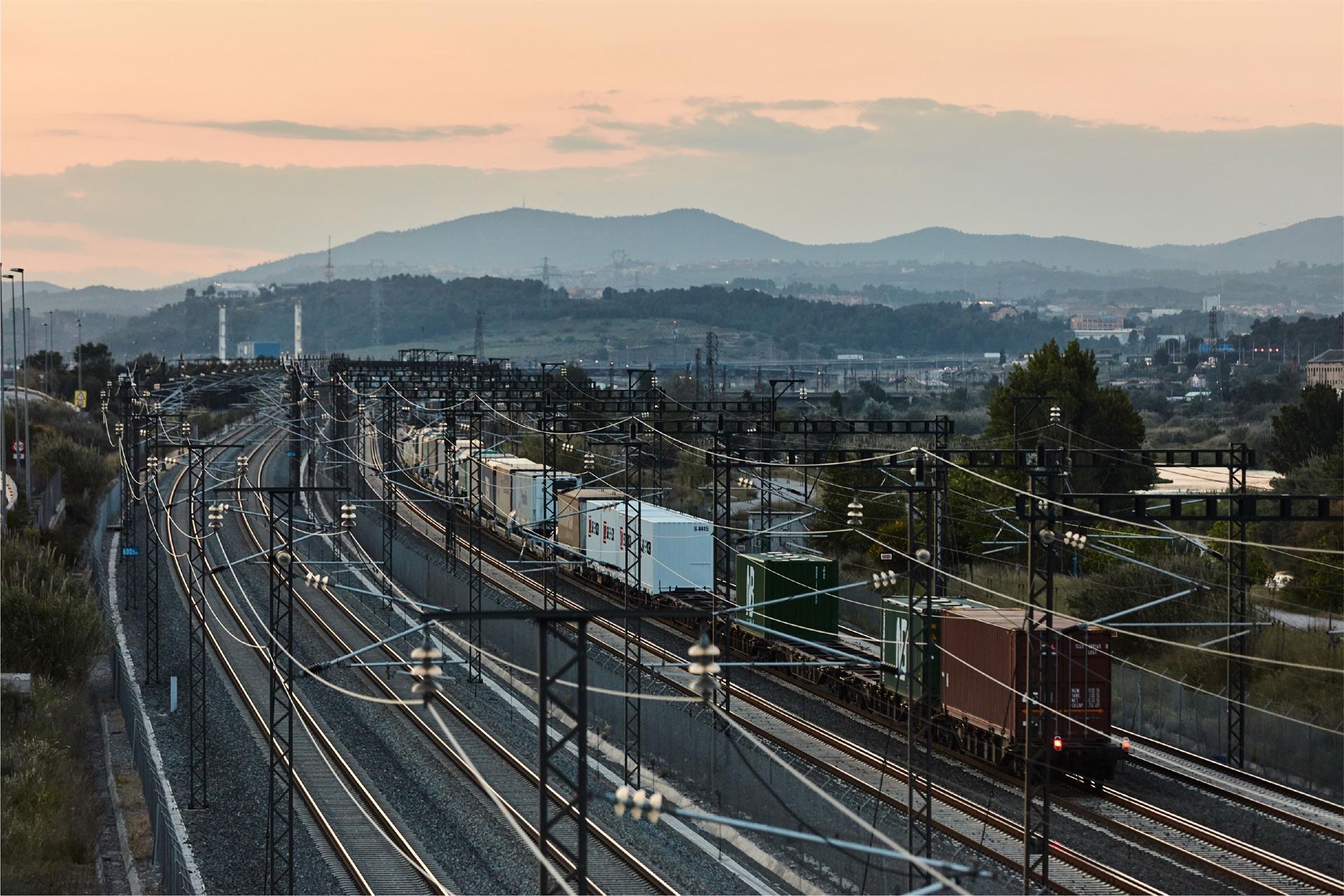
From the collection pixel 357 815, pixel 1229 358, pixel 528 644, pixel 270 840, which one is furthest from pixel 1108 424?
pixel 1229 358

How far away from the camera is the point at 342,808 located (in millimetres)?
25797

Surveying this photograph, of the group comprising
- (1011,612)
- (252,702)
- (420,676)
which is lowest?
(252,702)

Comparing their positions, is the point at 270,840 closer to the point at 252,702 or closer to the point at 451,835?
the point at 451,835

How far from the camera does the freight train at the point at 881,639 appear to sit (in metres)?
25.2

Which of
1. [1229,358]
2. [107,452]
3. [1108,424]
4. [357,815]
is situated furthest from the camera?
[1229,358]

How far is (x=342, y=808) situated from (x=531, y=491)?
28.4 meters

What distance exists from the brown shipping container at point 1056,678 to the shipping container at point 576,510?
65.1 ft

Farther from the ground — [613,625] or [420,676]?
[420,676]

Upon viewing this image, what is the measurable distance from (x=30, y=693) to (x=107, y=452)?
61.7 metres

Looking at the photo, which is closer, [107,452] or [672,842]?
[672,842]

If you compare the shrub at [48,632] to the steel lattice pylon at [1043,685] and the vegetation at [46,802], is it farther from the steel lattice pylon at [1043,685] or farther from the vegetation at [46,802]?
the steel lattice pylon at [1043,685]

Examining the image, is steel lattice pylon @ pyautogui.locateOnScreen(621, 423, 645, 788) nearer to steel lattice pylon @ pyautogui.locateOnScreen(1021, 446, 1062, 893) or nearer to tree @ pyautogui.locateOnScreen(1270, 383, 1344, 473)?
steel lattice pylon @ pyautogui.locateOnScreen(1021, 446, 1062, 893)

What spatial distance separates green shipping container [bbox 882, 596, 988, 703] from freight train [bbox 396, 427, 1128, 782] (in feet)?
0.13

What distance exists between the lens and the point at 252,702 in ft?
112
